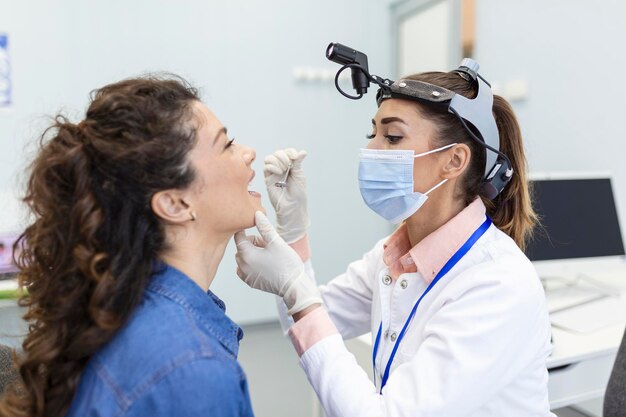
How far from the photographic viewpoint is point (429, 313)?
1095 millimetres

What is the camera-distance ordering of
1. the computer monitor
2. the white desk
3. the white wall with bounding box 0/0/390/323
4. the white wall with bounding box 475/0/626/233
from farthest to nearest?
1. the white wall with bounding box 0/0/390/323
2. the white wall with bounding box 475/0/626/233
3. the computer monitor
4. the white desk

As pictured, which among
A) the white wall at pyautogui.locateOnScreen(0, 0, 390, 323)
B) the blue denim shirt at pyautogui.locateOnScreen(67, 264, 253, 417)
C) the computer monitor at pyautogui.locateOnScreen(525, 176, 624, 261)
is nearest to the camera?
the blue denim shirt at pyautogui.locateOnScreen(67, 264, 253, 417)

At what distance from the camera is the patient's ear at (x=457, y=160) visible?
1157 mm

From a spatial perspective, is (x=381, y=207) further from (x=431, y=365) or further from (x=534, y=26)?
(x=534, y=26)

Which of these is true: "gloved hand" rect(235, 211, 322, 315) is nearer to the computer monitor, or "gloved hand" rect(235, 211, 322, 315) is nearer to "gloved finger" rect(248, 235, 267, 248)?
"gloved finger" rect(248, 235, 267, 248)

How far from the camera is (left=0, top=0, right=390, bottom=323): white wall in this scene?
3.10 metres

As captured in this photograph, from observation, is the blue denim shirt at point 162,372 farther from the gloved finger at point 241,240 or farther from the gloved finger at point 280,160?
the gloved finger at point 280,160

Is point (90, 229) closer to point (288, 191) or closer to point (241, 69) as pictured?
point (288, 191)

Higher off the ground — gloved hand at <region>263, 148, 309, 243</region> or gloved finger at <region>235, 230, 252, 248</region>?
gloved hand at <region>263, 148, 309, 243</region>

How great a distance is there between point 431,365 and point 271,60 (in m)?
2.87

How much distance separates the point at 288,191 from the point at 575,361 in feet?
3.22

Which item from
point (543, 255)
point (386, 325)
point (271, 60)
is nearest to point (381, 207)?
point (386, 325)

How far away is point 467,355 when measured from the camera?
0.96m

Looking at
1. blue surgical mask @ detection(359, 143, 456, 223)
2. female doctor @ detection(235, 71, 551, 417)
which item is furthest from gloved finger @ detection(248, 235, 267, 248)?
blue surgical mask @ detection(359, 143, 456, 223)
